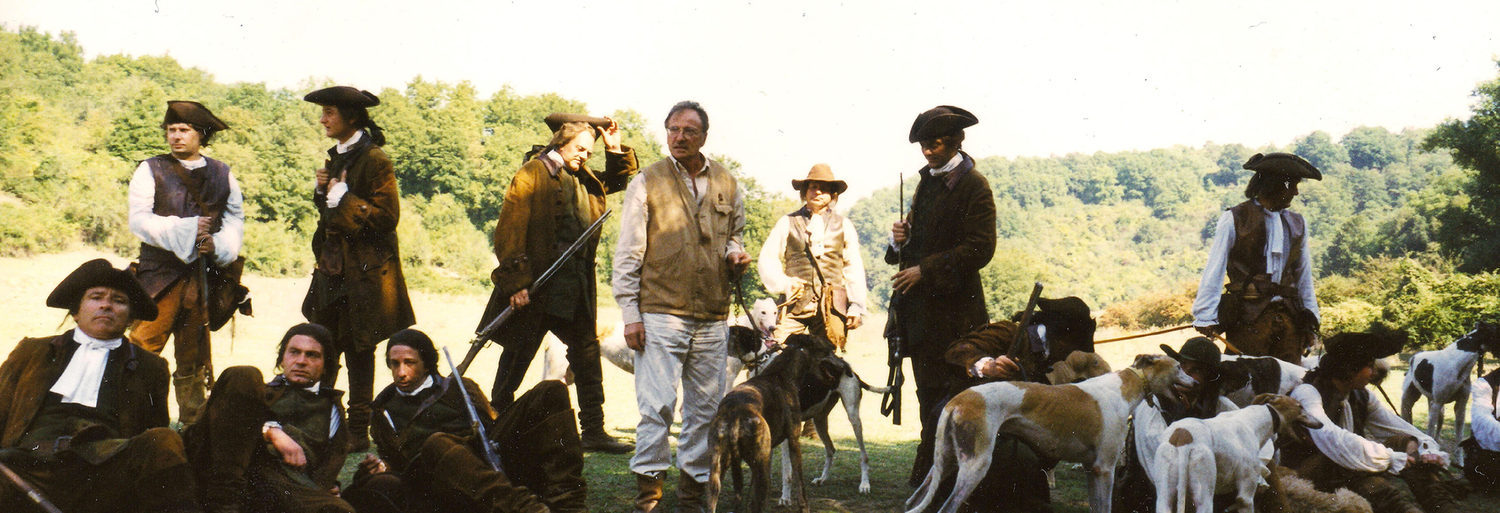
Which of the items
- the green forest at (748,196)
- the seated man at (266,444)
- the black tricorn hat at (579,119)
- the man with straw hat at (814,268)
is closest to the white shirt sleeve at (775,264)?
the man with straw hat at (814,268)

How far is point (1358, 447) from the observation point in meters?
5.58

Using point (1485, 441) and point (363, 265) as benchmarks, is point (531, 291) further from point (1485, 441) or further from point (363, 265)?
point (1485, 441)

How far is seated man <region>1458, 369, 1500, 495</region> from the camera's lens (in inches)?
271

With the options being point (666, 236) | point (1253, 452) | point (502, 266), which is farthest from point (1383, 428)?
point (502, 266)

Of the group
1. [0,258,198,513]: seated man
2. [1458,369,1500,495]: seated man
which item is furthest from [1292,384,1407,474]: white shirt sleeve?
[0,258,198,513]: seated man

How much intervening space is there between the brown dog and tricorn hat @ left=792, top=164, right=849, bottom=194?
135 inches

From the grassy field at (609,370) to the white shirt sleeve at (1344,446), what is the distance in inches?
49.7

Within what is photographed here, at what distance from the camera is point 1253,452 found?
4.89 m

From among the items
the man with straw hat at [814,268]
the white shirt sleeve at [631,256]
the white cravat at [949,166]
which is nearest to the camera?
the white shirt sleeve at [631,256]

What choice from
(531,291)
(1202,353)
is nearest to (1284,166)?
(1202,353)

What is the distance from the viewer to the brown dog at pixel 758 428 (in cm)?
502

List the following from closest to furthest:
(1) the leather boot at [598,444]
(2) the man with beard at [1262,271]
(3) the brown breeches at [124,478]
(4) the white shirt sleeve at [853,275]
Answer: (3) the brown breeches at [124,478] < (2) the man with beard at [1262,271] < (1) the leather boot at [598,444] < (4) the white shirt sleeve at [853,275]

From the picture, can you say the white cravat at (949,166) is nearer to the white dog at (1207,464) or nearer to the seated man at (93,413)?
the white dog at (1207,464)

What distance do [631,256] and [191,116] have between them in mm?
2843
